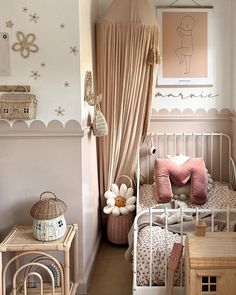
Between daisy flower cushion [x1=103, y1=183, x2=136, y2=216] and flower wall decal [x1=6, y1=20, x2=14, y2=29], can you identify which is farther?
daisy flower cushion [x1=103, y1=183, x2=136, y2=216]

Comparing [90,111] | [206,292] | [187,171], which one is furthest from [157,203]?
[206,292]

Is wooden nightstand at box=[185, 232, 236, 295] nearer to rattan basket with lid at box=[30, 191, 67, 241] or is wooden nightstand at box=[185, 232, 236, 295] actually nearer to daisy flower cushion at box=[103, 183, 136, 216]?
rattan basket with lid at box=[30, 191, 67, 241]

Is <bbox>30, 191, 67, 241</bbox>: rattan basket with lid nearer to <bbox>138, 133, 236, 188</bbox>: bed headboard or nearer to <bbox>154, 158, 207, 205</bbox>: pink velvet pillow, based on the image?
<bbox>154, 158, 207, 205</bbox>: pink velvet pillow

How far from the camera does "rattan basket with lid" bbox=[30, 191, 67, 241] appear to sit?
8.21 feet

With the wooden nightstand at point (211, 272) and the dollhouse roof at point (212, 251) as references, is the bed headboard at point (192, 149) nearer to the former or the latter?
the dollhouse roof at point (212, 251)

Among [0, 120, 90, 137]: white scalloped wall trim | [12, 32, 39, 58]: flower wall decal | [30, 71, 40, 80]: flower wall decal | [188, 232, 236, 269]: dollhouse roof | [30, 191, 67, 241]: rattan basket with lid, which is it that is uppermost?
[12, 32, 39, 58]: flower wall decal

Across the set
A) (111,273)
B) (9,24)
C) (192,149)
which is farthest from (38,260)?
(192,149)

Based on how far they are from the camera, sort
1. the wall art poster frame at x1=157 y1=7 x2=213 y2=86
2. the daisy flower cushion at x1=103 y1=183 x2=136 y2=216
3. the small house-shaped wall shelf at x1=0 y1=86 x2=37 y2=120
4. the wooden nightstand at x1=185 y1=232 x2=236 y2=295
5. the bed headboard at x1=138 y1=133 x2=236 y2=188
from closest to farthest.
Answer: the wooden nightstand at x1=185 y1=232 x2=236 y2=295
the small house-shaped wall shelf at x1=0 y1=86 x2=37 y2=120
the daisy flower cushion at x1=103 y1=183 x2=136 y2=216
the wall art poster frame at x1=157 y1=7 x2=213 y2=86
the bed headboard at x1=138 y1=133 x2=236 y2=188

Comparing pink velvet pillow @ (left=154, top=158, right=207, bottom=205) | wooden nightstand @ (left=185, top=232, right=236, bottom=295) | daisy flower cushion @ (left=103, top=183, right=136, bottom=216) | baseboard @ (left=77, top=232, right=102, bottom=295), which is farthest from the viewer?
daisy flower cushion @ (left=103, top=183, right=136, bottom=216)

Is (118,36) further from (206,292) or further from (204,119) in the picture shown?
(206,292)

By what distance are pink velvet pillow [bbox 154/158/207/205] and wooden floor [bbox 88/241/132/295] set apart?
1.94 ft

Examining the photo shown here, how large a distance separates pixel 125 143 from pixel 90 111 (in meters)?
0.63

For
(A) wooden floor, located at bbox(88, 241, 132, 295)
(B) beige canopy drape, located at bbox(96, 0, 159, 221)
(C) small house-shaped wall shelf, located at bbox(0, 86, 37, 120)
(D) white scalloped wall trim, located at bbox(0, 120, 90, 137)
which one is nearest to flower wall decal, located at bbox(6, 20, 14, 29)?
(C) small house-shaped wall shelf, located at bbox(0, 86, 37, 120)

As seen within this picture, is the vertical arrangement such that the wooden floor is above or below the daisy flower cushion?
below
